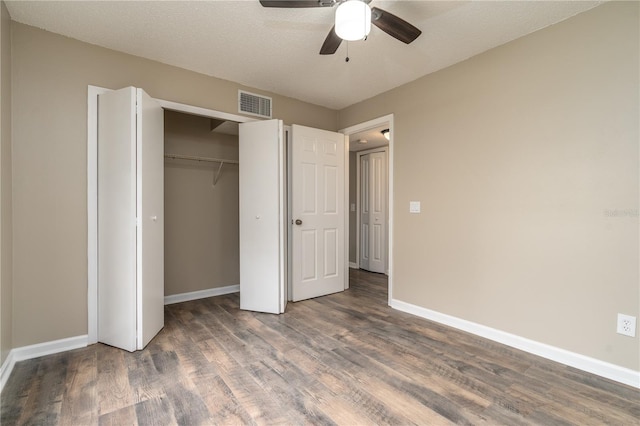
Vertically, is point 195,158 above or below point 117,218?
above

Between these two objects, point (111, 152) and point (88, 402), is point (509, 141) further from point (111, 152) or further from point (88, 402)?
point (88, 402)

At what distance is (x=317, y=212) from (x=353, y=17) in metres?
2.38

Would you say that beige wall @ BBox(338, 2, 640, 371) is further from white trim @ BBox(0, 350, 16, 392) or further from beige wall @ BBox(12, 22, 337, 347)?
white trim @ BBox(0, 350, 16, 392)

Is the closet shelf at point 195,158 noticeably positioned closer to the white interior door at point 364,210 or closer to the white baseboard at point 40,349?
the white baseboard at point 40,349

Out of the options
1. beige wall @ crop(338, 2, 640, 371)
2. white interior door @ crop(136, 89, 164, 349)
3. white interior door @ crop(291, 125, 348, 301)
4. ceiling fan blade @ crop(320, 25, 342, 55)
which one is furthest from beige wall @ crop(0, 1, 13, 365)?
beige wall @ crop(338, 2, 640, 371)

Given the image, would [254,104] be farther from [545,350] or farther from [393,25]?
[545,350]

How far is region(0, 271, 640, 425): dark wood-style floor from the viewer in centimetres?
162

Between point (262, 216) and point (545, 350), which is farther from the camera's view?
point (262, 216)

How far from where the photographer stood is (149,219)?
2477mm

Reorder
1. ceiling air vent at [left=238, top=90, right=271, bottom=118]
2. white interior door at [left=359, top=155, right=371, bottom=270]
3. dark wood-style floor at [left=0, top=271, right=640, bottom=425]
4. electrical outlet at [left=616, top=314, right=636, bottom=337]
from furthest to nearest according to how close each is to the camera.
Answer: white interior door at [left=359, top=155, right=371, bottom=270], ceiling air vent at [left=238, top=90, right=271, bottom=118], electrical outlet at [left=616, top=314, right=636, bottom=337], dark wood-style floor at [left=0, top=271, right=640, bottom=425]

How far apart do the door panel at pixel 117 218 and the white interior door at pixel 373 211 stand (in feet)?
12.8

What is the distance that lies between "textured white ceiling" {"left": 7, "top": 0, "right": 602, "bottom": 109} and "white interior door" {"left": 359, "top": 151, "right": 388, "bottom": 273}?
91.2 inches

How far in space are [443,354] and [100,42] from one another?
376cm

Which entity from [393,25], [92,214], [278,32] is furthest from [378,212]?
[92,214]
